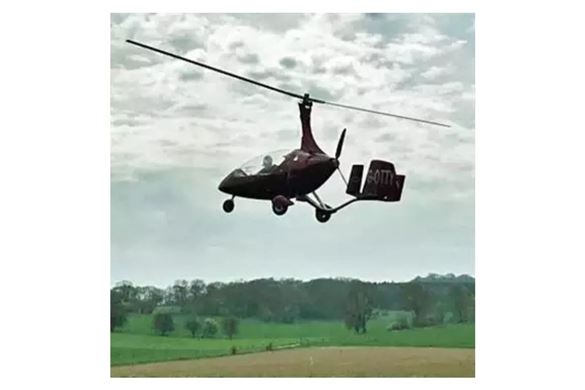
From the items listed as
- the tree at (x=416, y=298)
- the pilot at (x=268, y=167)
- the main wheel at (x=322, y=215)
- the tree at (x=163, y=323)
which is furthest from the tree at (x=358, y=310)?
the tree at (x=163, y=323)

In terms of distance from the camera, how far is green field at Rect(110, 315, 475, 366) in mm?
4645

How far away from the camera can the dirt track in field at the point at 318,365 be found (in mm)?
4637

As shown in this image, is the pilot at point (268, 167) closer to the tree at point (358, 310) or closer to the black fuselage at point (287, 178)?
the black fuselage at point (287, 178)

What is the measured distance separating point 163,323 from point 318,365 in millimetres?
645

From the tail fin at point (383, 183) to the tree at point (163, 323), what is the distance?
916mm

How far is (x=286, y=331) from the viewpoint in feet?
15.3

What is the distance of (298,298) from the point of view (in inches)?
184

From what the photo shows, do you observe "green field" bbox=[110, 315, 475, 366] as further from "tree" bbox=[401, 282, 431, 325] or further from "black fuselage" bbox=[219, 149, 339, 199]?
"black fuselage" bbox=[219, 149, 339, 199]

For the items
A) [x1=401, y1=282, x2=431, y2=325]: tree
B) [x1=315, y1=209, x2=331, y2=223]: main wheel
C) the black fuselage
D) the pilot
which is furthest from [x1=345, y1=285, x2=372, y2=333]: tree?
the pilot

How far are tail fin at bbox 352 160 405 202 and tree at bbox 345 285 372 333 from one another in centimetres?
37
